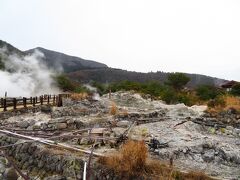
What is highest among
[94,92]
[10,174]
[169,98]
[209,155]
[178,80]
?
[178,80]

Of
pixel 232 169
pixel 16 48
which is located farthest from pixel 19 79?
pixel 16 48

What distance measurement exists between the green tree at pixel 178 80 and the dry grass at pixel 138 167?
56168mm

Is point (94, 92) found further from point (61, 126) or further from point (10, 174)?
point (10, 174)

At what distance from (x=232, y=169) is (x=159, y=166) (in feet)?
6.90

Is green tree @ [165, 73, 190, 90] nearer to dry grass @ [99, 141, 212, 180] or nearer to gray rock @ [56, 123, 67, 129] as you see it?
gray rock @ [56, 123, 67, 129]

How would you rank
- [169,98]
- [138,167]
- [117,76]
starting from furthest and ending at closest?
[117,76] → [169,98] → [138,167]

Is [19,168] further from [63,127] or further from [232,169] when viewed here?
[232,169]

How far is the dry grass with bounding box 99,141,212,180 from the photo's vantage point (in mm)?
8195

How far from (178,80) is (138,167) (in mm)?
57311

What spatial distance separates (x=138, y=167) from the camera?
28.2ft

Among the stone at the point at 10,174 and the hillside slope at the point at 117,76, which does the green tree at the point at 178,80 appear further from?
the hillside slope at the point at 117,76

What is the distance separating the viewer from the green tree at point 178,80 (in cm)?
6438

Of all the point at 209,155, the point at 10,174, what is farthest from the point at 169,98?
the point at 10,174

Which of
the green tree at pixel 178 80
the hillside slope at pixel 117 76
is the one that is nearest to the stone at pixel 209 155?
the green tree at pixel 178 80
